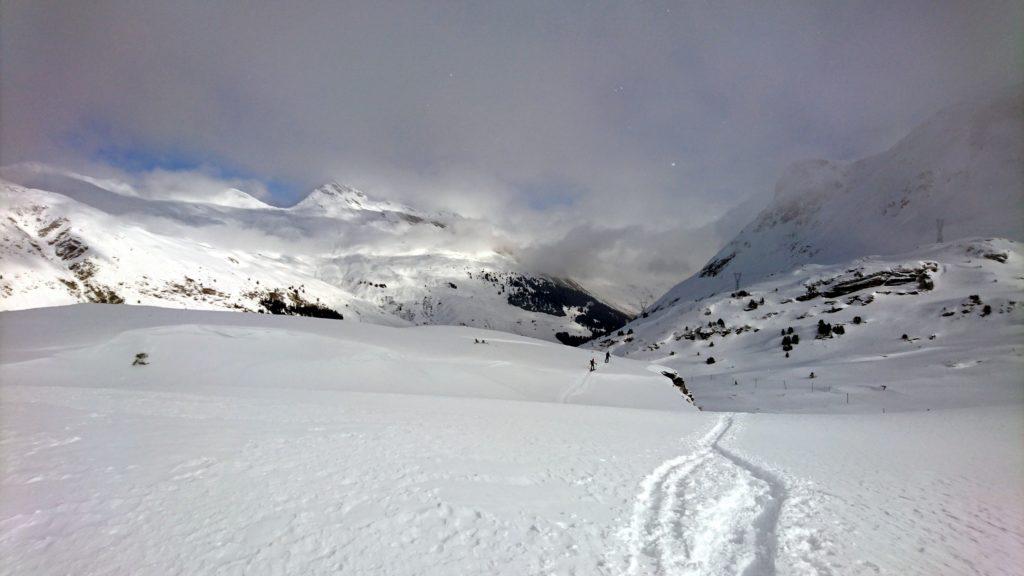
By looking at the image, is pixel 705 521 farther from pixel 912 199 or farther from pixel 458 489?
pixel 912 199

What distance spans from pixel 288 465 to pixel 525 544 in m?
5.23

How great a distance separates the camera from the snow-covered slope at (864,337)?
38.1 meters

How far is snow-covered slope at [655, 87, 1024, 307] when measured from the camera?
355ft

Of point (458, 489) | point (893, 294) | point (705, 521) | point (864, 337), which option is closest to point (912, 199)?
point (893, 294)

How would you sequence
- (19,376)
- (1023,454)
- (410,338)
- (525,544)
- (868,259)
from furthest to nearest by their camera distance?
(868,259), (410,338), (19,376), (1023,454), (525,544)

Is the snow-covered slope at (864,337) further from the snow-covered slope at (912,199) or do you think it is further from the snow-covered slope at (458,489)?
the snow-covered slope at (912,199)

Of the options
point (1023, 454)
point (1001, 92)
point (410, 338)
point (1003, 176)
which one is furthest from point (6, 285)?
point (1001, 92)

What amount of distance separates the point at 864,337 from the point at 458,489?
77.3 m

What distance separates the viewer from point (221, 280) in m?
191

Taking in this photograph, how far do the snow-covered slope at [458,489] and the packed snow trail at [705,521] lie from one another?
0.14 ft

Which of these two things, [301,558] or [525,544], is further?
[525,544]

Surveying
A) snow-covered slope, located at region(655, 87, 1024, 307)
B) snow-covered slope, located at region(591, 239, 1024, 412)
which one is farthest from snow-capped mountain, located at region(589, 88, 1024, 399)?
snow-covered slope, located at region(655, 87, 1024, 307)

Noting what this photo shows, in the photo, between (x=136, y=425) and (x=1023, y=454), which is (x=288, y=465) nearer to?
(x=136, y=425)

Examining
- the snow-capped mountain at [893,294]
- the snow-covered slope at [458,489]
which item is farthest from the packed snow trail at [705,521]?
the snow-capped mountain at [893,294]
